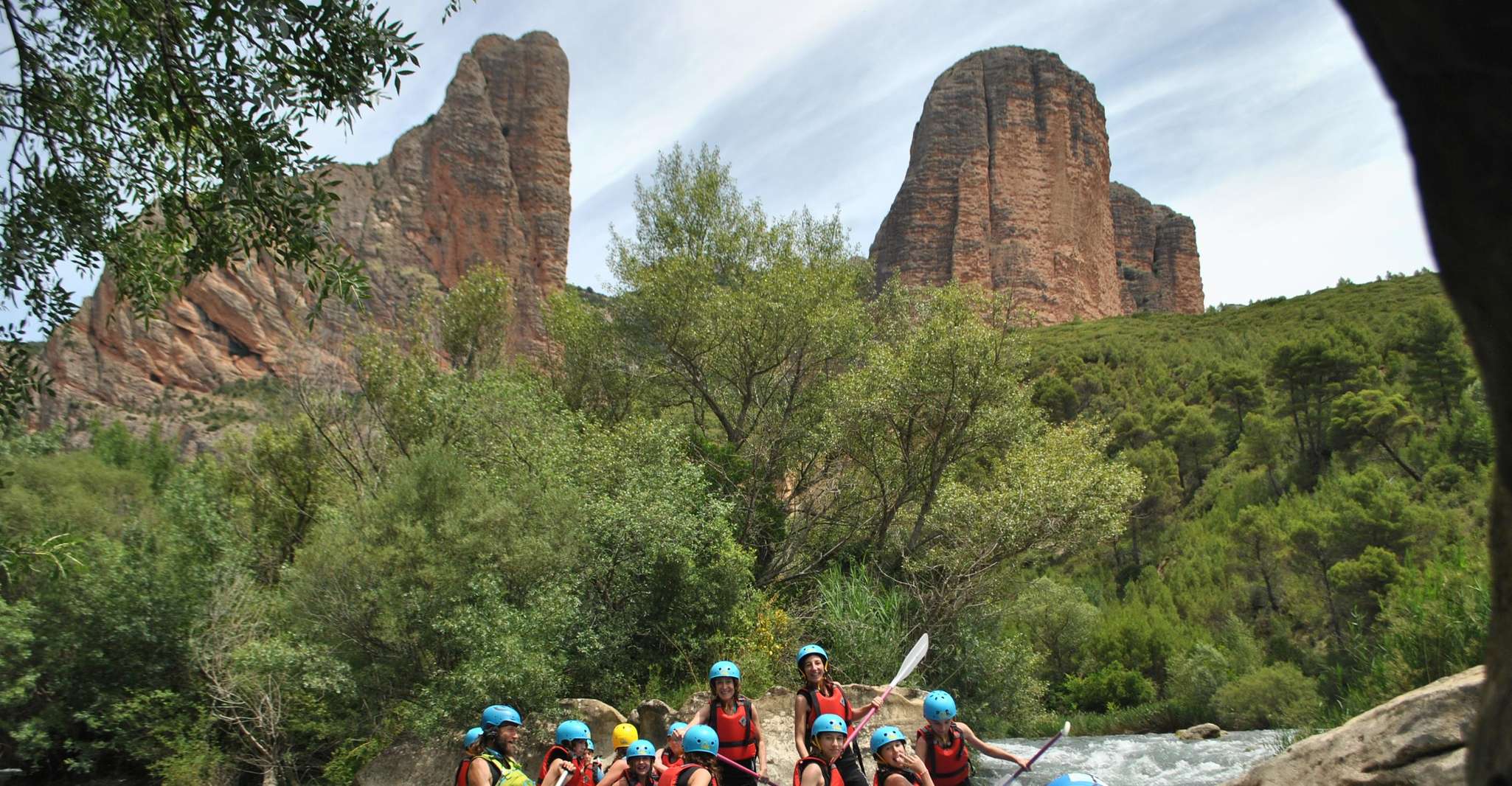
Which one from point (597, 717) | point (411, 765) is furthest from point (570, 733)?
point (411, 765)

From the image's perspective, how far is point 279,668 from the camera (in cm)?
1523

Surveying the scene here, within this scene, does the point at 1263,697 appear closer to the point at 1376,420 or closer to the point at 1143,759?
the point at 1143,759

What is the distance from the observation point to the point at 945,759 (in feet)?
24.8

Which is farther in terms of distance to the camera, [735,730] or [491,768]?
[735,730]

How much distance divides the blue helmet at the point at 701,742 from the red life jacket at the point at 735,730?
914mm

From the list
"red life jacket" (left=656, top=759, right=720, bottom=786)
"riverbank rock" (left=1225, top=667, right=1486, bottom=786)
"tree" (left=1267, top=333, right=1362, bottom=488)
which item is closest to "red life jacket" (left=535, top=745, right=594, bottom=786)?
"red life jacket" (left=656, top=759, right=720, bottom=786)

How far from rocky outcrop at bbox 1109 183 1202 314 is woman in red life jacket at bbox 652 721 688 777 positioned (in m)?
106

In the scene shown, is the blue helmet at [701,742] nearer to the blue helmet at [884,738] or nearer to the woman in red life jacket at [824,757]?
the woman in red life jacket at [824,757]

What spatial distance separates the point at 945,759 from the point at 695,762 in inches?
74.3

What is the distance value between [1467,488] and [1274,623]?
6.69 meters

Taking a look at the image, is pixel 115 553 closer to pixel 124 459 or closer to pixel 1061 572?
pixel 124 459

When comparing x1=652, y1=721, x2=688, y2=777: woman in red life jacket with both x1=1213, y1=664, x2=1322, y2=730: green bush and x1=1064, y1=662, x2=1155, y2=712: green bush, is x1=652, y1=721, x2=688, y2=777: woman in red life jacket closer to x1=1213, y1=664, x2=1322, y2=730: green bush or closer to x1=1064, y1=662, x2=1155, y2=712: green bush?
x1=1213, y1=664, x2=1322, y2=730: green bush

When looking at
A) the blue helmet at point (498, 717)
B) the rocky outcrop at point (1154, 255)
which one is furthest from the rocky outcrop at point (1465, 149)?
the rocky outcrop at point (1154, 255)

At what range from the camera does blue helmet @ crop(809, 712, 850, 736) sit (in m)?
7.14
